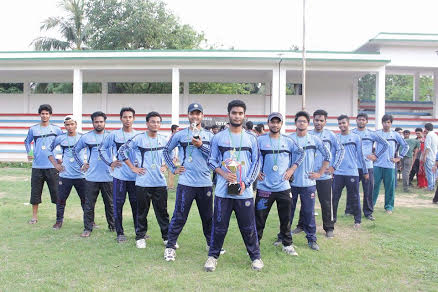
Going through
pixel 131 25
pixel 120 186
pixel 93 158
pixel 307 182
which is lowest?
pixel 120 186

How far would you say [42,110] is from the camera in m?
6.62

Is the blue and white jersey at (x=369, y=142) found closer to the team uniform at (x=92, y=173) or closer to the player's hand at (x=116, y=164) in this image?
the player's hand at (x=116, y=164)

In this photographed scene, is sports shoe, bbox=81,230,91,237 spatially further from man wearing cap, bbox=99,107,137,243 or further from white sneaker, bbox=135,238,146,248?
white sneaker, bbox=135,238,146,248

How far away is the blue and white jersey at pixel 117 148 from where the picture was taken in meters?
5.59

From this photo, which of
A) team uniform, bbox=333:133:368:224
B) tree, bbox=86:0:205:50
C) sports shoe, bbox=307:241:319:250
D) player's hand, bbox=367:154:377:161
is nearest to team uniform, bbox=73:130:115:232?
sports shoe, bbox=307:241:319:250

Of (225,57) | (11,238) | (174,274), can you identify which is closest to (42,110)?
(11,238)

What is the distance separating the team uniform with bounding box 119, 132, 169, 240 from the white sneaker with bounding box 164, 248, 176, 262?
2.18 ft

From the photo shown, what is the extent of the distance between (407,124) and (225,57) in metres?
9.17

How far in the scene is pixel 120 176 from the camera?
18.4 feet

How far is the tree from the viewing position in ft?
75.5

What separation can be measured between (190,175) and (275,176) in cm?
106

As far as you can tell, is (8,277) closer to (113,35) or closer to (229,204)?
(229,204)

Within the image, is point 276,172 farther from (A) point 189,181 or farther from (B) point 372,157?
(B) point 372,157

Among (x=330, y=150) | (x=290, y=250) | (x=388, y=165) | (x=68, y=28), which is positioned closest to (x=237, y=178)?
(x=290, y=250)
